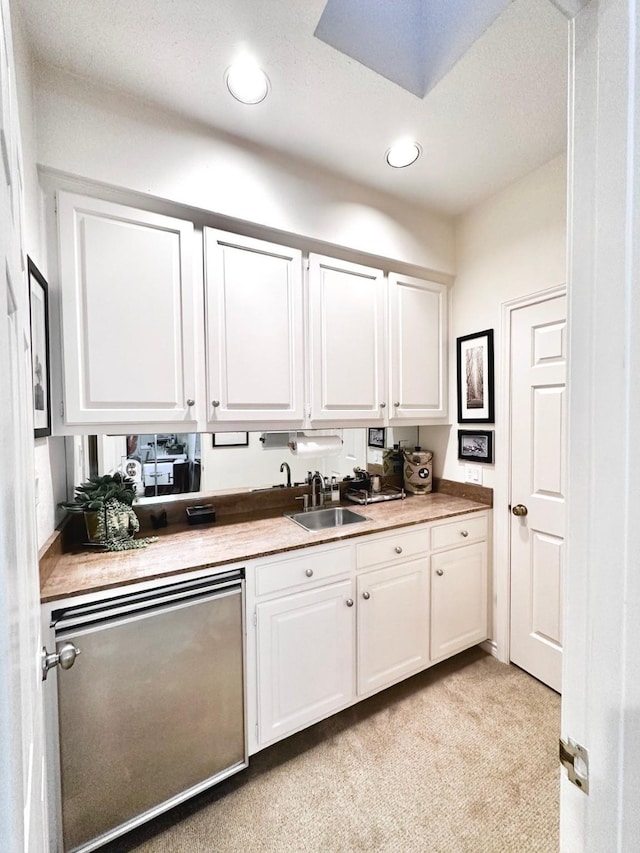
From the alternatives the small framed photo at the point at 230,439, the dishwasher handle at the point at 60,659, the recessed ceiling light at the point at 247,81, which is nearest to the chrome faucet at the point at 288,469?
the small framed photo at the point at 230,439

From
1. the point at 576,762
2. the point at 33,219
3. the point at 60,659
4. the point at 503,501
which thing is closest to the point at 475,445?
the point at 503,501

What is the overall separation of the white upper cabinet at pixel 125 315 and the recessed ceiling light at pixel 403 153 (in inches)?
43.9

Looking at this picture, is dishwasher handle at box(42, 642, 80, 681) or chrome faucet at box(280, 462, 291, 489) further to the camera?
chrome faucet at box(280, 462, 291, 489)

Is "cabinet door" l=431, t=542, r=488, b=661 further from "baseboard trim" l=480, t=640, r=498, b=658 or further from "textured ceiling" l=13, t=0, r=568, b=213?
"textured ceiling" l=13, t=0, r=568, b=213

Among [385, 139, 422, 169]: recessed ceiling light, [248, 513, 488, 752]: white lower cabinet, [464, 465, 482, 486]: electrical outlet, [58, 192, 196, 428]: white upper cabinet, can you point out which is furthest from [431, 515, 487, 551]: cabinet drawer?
[385, 139, 422, 169]: recessed ceiling light

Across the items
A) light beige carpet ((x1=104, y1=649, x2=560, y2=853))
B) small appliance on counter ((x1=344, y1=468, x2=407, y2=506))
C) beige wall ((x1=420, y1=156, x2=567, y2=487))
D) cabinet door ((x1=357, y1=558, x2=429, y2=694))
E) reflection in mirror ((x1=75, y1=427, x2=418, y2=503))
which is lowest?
light beige carpet ((x1=104, y1=649, x2=560, y2=853))

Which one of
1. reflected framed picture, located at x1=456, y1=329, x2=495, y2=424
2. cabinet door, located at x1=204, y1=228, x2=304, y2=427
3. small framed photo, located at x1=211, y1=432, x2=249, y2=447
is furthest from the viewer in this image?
reflected framed picture, located at x1=456, y1=329, x2=495, y2=424

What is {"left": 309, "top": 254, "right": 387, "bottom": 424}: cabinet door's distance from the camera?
198cm

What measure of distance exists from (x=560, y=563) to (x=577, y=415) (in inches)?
75.0

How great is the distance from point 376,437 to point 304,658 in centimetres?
150

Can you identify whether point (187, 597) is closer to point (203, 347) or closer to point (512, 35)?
point (203, 347)

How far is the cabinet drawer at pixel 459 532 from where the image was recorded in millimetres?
2057

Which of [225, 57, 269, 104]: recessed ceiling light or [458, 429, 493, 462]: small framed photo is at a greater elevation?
[225, 57, 269, 104]: recessed ceiling light

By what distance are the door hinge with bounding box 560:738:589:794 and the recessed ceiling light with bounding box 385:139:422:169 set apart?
2.28 m
